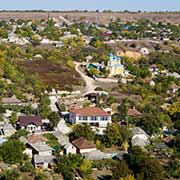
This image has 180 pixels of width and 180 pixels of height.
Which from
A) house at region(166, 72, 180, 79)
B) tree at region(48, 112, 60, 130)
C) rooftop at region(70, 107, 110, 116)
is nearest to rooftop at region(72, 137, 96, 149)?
tree at region(48, 112, 60, 130)

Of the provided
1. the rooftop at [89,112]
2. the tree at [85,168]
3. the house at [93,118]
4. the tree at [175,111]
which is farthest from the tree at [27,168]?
the tree at [175,111]

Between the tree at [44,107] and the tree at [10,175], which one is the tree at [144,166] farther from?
the tree at [44,107]

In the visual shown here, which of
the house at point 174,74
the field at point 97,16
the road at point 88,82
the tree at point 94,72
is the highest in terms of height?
the tree at point 94,72

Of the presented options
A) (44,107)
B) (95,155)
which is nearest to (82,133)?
(95,155)

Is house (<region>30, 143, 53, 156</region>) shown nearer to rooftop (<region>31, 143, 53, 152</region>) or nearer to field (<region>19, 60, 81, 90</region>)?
rooftop (<region>31, 143, 53, 152</region>)

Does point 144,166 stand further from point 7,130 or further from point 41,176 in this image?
point 7,130

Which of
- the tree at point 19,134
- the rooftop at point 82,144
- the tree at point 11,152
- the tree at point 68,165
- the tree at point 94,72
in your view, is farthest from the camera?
the tree at point 94,72
